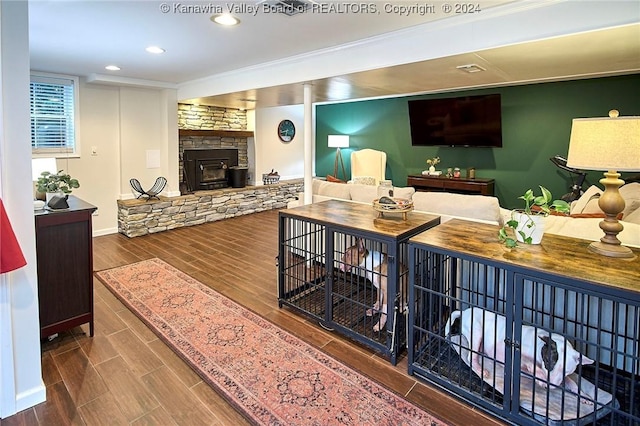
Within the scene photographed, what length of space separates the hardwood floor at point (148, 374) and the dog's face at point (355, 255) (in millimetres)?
555

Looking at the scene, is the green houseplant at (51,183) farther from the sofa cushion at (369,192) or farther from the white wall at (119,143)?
the white wall at (119,143)

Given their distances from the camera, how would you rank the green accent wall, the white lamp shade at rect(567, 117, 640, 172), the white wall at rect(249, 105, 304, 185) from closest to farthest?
the white lamp shade at rect(567, 117, 640, 172)
the green accent wall
the white wall at rect(249, 105, 304, 185)

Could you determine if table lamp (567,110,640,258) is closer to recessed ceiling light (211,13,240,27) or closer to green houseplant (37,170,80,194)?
recessed ceiling light (211,13,240,27)

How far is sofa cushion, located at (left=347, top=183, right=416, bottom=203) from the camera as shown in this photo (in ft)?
13.3

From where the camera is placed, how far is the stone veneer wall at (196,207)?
5.80 metres

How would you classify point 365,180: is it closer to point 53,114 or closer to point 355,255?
point 355,255

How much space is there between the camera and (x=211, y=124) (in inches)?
287

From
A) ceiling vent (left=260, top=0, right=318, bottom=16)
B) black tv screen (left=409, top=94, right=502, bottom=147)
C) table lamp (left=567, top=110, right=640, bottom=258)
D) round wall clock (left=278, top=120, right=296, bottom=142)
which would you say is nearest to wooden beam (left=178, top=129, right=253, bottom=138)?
round wall clock (left=278, top=120, right=296, bottom=142)

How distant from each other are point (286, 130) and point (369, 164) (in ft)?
7.09

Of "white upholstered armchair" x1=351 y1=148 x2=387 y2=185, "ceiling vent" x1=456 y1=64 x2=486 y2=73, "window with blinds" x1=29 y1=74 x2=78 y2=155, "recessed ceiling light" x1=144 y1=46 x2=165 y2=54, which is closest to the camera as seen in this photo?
"ceiling vent" x1=456 y1=64 x2=486 y2=73

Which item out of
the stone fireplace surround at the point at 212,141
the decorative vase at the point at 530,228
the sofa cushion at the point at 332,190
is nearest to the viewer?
the decorative vase at the point at 530,228

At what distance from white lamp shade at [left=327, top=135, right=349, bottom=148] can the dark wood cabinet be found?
617 cm

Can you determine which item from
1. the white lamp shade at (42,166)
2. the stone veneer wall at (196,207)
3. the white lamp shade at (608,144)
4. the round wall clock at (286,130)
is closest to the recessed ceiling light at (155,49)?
the white lamp shade at (42,166)

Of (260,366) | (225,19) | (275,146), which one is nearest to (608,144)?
(260,366)
